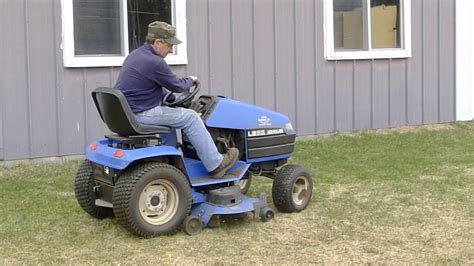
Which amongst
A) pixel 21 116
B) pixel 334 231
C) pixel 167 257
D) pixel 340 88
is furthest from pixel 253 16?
pixel 167 257

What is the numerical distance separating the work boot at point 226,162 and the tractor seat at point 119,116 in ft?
1.66

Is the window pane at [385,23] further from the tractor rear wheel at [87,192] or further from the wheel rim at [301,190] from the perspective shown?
the tractor rear wheel at [87,192]

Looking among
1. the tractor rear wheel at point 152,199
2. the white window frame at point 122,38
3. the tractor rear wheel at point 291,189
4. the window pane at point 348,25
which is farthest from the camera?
the window pane at point 348,25

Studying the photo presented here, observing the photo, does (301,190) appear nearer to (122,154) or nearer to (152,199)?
(152,199)

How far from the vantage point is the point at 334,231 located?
208 inches

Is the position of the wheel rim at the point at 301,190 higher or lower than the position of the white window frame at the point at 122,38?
lower

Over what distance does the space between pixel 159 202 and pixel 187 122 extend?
0.64m

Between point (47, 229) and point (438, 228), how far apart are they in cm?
308

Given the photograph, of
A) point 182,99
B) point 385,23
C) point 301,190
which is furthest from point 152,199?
point 385,23

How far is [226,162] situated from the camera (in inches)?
215

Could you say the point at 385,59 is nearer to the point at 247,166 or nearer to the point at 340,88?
the point at 340,88

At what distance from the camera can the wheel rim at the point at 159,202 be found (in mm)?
4984

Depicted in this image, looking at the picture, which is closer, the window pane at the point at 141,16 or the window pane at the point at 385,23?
the window pane at the point at 141,16

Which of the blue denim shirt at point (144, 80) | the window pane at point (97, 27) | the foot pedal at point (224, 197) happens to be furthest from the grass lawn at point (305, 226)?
the window pane at point (97, 27)
